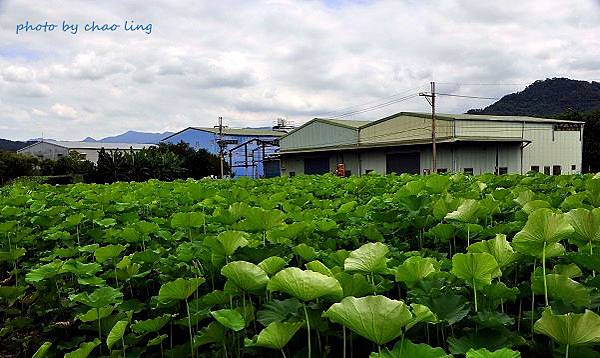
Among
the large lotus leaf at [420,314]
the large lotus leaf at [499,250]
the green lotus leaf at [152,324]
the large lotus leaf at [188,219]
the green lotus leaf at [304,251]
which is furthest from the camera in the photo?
the large lotus leaf at [188,219]

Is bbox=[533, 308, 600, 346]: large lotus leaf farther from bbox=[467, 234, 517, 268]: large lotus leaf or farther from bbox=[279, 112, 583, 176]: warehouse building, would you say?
bbox=[279, 112, 583, 176]: warehouse building

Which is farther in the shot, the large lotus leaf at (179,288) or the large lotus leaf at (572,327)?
the large lotus leaf at (179,288)

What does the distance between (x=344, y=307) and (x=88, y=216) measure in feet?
6.75

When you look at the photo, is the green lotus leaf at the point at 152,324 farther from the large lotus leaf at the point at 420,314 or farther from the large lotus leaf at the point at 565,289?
the large lotus leaf at the point at 565,289

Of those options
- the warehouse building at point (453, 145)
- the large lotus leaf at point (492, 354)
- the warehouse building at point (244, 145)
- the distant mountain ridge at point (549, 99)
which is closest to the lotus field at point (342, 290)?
the large lotus leaf at point (492, 354)

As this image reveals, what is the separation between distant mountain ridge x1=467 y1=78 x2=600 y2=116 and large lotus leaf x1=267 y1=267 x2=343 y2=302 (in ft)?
194

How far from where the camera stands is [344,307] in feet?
2.35

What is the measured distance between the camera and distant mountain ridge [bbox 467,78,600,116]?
58000 mm

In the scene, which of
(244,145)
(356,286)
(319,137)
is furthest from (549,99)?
(356,286)

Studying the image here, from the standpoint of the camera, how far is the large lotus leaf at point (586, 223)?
3.25 feet

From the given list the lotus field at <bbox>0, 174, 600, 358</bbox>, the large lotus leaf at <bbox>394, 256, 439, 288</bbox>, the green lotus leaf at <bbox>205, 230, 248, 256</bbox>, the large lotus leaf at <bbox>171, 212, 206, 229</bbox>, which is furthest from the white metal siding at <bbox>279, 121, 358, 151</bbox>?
the large lotus leaf at <bbox>394, 256, 439, 288</bbox>

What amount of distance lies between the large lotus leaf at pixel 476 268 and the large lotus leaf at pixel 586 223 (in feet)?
0.85

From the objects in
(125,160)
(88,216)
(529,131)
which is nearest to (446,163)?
(529,131)

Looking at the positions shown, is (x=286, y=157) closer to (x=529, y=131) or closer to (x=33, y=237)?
(x=529, y=131)
